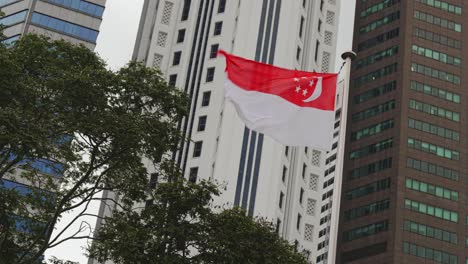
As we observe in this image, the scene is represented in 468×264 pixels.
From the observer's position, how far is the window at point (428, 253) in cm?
15012

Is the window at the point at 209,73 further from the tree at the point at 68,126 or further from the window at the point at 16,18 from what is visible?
the tree at the point at 68,126

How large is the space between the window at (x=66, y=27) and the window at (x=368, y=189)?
193ft

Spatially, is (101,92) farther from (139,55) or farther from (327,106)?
(139,55)

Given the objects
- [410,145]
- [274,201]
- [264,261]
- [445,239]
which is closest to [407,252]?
[445,239]

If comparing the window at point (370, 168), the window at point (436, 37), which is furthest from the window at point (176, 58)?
the window at point (436, 37)

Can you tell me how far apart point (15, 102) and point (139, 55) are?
73.5m

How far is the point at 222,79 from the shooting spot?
350 feet

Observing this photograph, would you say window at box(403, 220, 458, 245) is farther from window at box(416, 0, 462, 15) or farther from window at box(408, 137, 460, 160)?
window at box(416, 0, 462, 15)

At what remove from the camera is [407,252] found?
14988cm

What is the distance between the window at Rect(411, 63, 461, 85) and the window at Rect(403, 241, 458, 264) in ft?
107

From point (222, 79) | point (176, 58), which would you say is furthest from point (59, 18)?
point (222, 79)

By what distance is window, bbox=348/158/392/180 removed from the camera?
524 ft

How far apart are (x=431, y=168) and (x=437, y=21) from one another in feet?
98.5

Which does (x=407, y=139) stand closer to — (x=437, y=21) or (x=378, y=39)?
(x=378, y=39)
